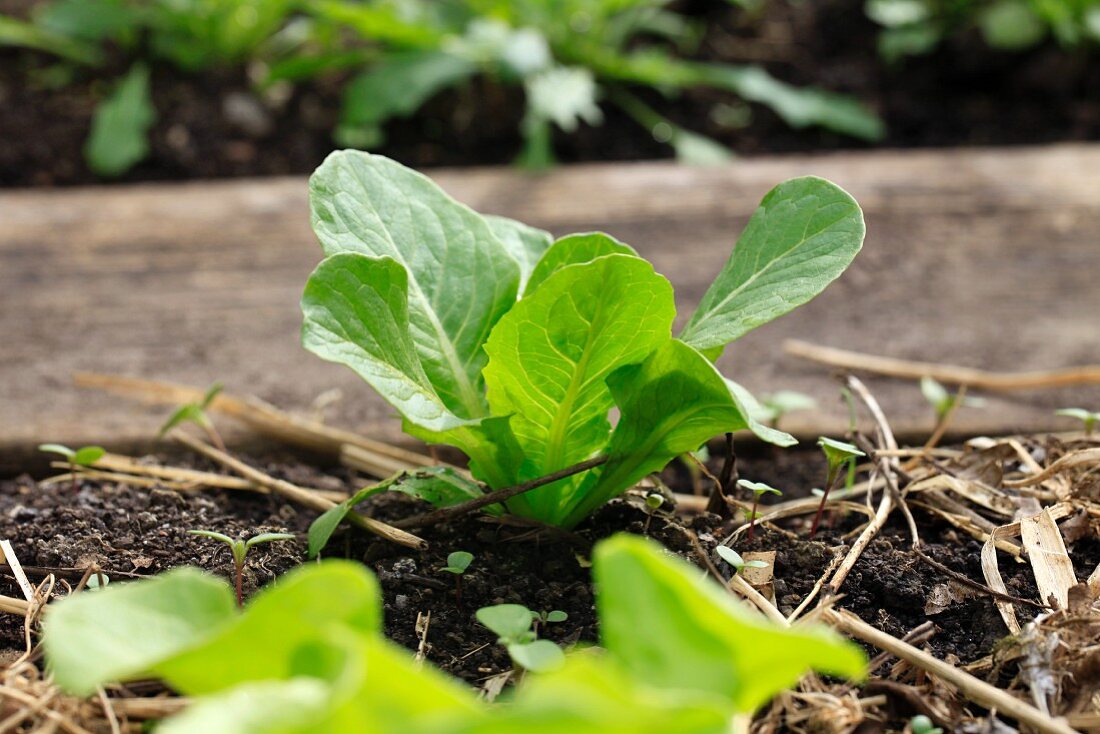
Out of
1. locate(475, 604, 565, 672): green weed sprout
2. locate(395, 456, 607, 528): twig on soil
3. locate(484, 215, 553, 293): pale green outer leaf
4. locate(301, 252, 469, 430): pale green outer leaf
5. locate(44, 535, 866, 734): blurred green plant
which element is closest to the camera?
locate(44, 535, 866, 734): blurred green plant

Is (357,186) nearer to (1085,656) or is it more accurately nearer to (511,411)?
(511,411)

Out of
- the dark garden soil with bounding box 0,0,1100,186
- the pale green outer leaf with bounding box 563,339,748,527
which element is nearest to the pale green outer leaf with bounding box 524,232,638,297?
the pale green outer leaf with bounding box 563,339,748,527

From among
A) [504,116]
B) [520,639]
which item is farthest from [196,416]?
[504,116]

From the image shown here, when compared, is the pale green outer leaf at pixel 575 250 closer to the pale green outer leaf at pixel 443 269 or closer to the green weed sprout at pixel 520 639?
the pale green outer leaf at pixel 443 269

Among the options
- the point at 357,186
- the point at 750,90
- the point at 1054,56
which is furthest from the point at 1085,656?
the point at 1054,56

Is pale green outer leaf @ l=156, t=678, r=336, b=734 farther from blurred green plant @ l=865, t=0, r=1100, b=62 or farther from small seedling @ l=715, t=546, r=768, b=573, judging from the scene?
blurred green plant @ l=865, t=0, r=1100, b=62

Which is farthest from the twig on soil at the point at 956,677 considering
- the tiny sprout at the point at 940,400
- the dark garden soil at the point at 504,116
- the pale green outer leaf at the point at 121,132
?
the pale green outer leaf at the point at 121,132
